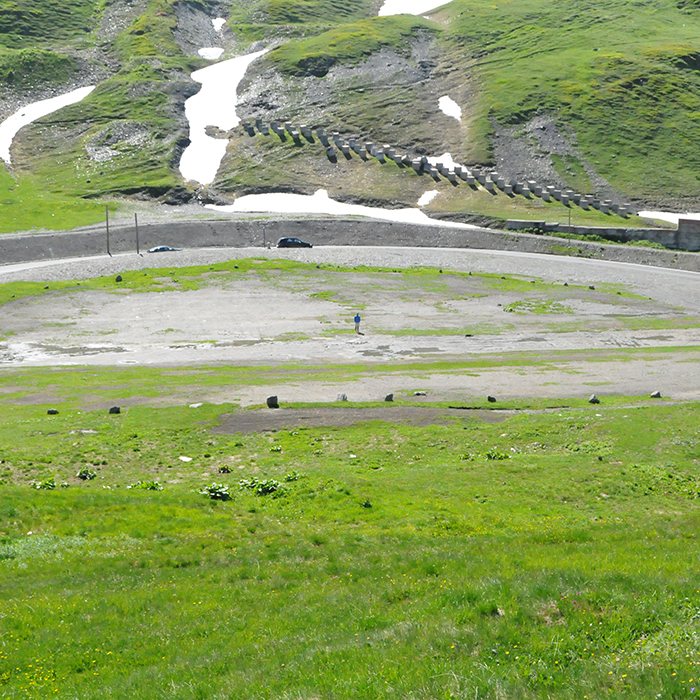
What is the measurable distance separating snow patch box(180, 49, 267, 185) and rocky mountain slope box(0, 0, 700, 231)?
2.57 meters

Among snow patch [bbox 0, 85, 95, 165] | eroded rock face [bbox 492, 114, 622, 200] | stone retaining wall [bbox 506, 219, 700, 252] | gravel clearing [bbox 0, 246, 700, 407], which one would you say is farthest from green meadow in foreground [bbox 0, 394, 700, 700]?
snow patch [bbox 0, 85, 95, 165]

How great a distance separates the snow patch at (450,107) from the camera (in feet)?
528

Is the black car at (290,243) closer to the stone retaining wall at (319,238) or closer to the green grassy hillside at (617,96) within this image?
the stone retaining wall at (319,238)

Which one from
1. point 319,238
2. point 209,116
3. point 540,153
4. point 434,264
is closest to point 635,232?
point 434,264

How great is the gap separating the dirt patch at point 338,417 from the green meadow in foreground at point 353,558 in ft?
1.82

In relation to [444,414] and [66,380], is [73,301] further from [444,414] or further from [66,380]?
[444,414]

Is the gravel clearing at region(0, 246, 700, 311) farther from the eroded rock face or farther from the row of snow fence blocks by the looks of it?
the eroded rock face

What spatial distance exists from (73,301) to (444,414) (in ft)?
177

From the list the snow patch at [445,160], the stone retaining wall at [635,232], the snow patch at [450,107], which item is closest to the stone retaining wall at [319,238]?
the stone retaining wall at [635,232]

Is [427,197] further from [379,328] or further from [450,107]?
[379,328]

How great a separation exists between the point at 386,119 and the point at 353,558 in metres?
151

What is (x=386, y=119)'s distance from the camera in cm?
15900

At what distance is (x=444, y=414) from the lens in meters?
36.5

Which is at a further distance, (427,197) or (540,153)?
(540,153)
